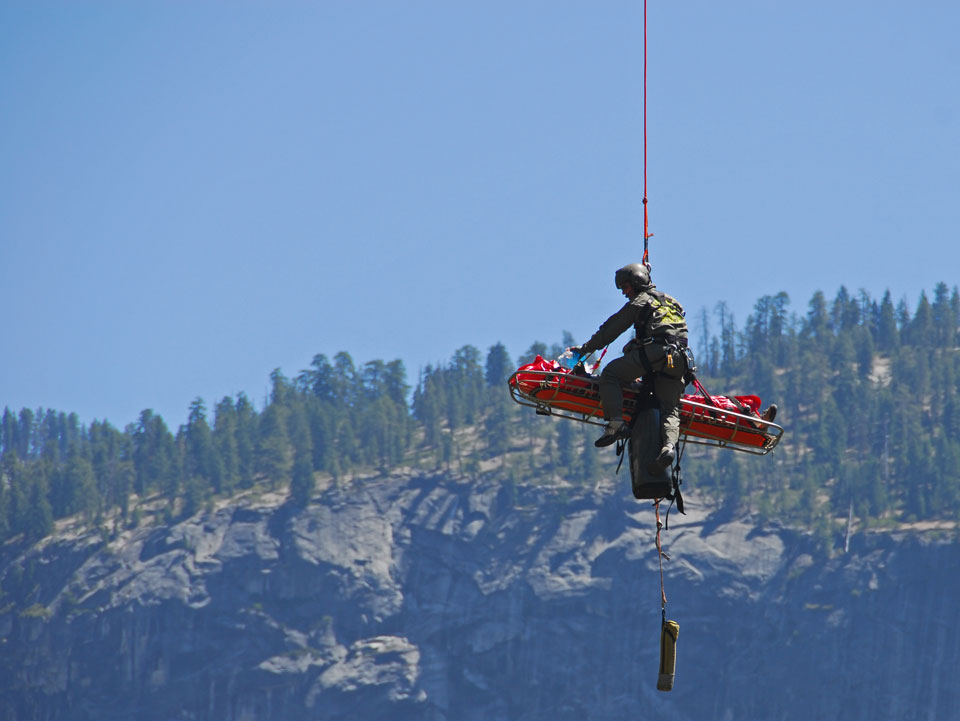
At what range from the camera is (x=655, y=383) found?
25.6m

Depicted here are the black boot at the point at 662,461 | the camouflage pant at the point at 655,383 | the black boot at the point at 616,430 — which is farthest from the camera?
the black boot at the point at 616,430

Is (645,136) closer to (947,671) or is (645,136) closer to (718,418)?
(718,418)

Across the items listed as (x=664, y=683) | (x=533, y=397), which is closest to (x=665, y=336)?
(x=533, y=397)

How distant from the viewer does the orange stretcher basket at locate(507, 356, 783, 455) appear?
26.4 m

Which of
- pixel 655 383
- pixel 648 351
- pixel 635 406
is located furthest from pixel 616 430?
pixel 648 351

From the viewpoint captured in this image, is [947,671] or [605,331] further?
[947,671]

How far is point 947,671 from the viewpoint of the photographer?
19962cm

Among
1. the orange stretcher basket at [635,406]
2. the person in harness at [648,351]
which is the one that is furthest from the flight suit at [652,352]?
the orange stretcher basket at [635,406]

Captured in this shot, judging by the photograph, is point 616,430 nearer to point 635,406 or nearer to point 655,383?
point 635,406

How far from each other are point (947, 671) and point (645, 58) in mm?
186180

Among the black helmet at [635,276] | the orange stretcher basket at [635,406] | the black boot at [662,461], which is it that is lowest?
the black boot at [662,461]

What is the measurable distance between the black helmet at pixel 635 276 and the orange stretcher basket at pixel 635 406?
4.99 feet

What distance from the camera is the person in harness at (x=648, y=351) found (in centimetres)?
2498

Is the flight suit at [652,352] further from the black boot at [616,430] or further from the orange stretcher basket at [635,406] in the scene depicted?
the orange stretcher basket at [635,406]
